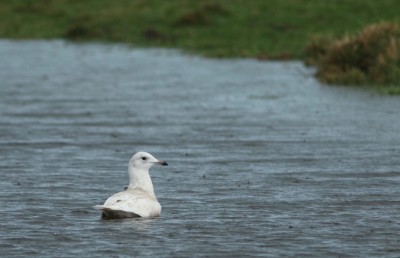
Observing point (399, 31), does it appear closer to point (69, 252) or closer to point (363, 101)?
point (363, 101)

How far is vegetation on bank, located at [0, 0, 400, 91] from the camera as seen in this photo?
42219mm

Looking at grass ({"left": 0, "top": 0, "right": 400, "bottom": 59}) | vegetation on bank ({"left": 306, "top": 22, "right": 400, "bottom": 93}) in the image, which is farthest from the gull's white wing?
grass ({"left": 0, "top": 0, "right": 400, "bottom": 59})

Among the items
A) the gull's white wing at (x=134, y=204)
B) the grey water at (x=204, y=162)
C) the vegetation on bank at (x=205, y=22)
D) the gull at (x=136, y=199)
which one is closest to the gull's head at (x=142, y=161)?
the gull at (x=136, y=199)

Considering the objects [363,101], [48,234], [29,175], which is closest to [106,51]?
[363,101]

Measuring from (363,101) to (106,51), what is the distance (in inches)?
728

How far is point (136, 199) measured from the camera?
1341cm

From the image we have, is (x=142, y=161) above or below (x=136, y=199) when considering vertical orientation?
above

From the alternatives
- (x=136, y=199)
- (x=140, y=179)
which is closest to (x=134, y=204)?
(x=136, y=199)

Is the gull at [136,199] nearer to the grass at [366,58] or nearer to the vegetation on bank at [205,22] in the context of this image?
the grass at [366,58]

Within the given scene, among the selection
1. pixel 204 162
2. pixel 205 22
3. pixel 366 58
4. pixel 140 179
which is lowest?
pixel 204 162

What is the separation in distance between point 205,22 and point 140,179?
32.4m

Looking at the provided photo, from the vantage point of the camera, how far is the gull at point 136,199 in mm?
13172

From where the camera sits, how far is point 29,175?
1703 cm

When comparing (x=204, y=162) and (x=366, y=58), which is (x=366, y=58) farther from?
(x=204, y=162)
